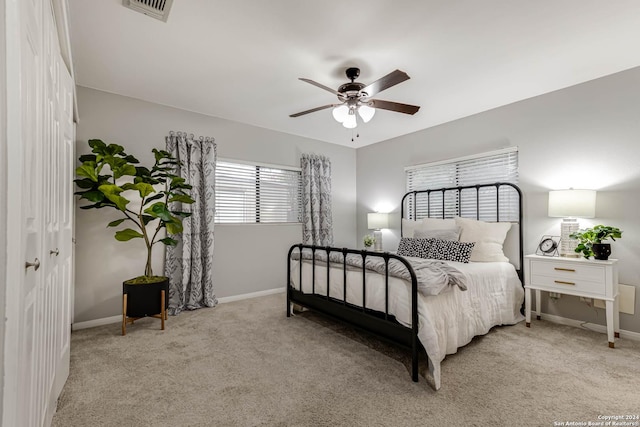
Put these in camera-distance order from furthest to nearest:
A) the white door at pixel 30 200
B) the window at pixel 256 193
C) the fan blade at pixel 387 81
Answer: the window at pixel 256 193 → the fan blade at pixel 387 81 → the white door at pixel 30 200

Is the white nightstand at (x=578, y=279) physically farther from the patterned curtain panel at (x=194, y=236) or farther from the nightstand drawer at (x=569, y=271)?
the patterned curtain panel at (x=194, y=236)

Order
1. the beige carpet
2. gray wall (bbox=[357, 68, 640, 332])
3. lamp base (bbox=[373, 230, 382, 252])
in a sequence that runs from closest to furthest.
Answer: the beige carpet < gray wall (bbox=[357, 68, 640, 332]) < lamp base (bbox=[373, 230, 382, 252])

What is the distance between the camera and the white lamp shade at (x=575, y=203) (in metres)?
2.89

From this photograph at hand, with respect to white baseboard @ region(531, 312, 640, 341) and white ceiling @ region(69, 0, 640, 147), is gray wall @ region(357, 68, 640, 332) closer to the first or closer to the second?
white baseboard @ region(531, 312, 640, 341)

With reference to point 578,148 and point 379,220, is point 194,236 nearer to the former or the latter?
point 379,220

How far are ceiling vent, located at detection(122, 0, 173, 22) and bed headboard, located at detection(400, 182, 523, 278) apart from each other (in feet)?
12.3

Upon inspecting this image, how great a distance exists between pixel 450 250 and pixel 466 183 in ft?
4.12

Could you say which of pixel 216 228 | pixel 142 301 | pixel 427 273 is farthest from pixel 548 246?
pixel 142 301

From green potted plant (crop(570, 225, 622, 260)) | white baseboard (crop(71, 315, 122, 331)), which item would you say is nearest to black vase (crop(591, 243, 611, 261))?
green potted plant (crop(570, 225, 622, 260))

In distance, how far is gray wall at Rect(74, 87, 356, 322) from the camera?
3230 mm

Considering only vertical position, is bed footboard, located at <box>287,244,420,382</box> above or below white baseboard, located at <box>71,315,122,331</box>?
above

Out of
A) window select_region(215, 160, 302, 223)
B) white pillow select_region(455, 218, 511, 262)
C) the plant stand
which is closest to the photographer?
the plant stand

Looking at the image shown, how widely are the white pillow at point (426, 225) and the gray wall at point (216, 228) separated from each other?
147 cm

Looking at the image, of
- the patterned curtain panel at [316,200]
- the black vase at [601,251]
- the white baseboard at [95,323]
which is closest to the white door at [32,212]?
the white baseboard at [95,323]
